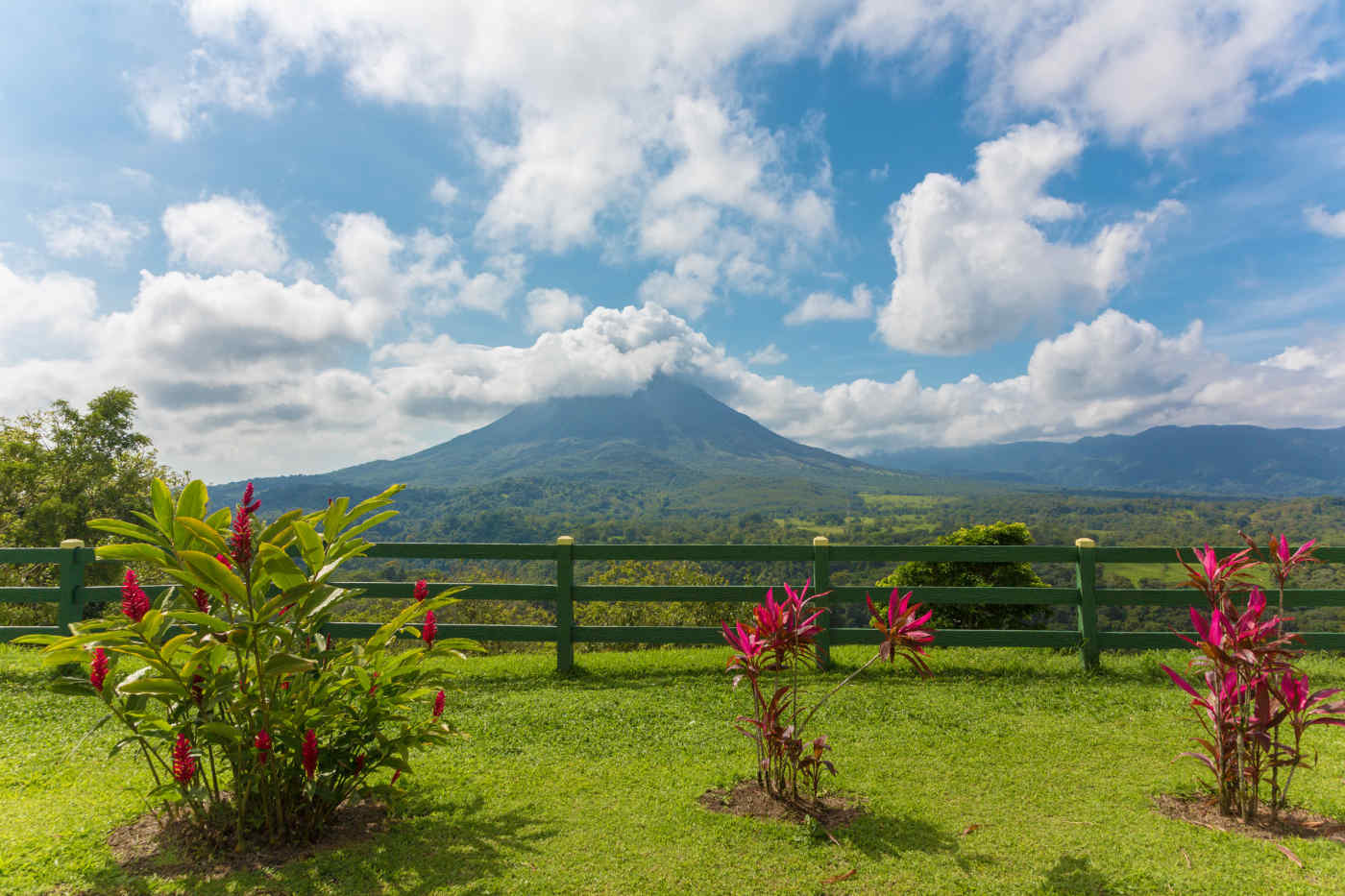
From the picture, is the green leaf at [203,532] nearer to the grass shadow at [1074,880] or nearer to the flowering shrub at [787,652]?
the flowering shrub at [787,652]

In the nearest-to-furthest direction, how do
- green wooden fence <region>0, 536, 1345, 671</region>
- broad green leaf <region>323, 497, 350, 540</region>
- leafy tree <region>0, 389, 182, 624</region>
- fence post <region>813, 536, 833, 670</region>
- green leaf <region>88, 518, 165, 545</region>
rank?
green leaf <region>88, 518, 165, 545</region> → broad green leaf <region>323, 497, 350, 540</region> → green wooden fence <region>0, 536, 1345, 671</region> → fence post <region>813, 536, 833, 670</region> → leafy tree <region>0, 389, 182, 624</region>

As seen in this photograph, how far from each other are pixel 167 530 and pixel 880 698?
506 centimetres

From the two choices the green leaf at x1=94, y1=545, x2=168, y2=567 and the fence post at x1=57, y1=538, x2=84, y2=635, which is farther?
the fence post at x1=57, y1=538, x2=84, y2=635

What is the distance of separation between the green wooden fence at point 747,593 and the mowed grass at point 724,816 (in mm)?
418

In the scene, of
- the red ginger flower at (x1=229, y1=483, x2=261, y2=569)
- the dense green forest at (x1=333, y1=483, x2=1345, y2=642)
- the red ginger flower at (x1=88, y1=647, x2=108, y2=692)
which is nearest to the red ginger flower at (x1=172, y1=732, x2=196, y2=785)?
the red ginger flower at (x1=88, y1=647, x2=108, y2=692)

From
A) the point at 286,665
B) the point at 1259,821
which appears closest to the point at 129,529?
the point at 286,665

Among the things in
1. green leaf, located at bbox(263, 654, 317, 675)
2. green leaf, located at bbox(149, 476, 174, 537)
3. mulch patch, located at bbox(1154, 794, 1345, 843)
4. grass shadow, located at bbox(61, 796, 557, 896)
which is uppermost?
green leaf, located at bbox(149, 476, 174, 537)

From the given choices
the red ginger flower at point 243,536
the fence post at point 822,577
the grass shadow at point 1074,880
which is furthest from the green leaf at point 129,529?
the fence post at point 822,577

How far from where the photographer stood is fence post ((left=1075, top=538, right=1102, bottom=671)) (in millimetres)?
6109

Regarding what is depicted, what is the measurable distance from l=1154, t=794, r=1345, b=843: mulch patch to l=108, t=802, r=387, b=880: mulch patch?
4239 mm

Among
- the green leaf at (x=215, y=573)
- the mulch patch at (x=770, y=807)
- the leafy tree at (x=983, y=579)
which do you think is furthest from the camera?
the leafy tree at (x=983, y=579)

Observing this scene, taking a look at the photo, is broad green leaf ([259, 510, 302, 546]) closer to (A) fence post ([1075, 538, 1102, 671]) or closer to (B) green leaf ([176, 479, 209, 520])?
(B) green leaf ([176, 479, 209, 520])

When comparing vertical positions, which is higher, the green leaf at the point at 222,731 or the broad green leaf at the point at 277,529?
the broad green leaf at the point at 277,529

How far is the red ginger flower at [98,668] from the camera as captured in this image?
2662 mm
